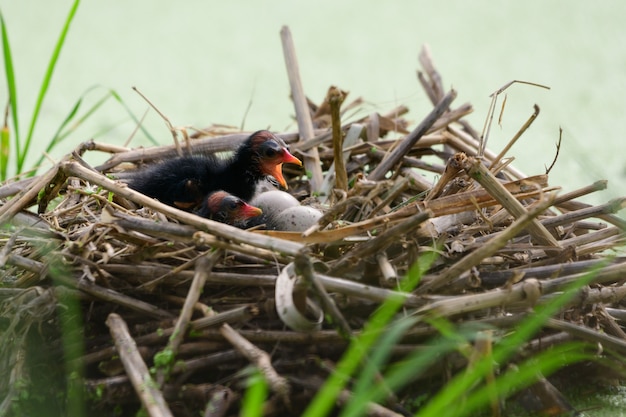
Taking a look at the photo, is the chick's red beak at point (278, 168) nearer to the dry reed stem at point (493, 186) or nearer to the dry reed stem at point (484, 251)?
the dry reed stem at point (493, 186)

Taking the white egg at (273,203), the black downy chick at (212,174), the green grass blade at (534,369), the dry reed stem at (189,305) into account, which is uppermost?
the black downy chick at (212,174)

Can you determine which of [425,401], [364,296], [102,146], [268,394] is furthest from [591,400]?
[102,146]

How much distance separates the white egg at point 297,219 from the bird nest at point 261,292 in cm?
19

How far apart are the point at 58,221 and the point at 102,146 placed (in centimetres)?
58

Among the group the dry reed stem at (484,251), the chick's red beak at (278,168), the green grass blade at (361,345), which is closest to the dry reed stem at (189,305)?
the green grass blade at (361,345)

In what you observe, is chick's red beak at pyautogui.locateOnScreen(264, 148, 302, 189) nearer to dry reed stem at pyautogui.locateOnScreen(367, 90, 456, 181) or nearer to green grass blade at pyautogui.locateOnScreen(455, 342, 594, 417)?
dry reed stem at pyautogui.locateOnScreen(367, 90, 456, 181)

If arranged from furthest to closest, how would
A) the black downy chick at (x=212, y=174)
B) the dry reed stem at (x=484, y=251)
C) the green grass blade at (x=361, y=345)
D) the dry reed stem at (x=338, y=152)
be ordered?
the black downy chick at (x=212, y=174) < the dry reed stem at (x=338, y=152) < the dry reed stem at (x=484, y=251) < the green grass blade at (x=361, y=345)

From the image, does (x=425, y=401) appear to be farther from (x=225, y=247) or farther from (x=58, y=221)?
(x=58, y=221)

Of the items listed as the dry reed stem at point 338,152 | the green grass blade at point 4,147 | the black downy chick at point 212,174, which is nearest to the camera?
the dry reed stem at point 338,152

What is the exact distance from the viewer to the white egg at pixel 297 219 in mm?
2111

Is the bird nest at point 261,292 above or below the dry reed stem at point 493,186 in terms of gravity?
below

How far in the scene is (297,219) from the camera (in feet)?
6.97

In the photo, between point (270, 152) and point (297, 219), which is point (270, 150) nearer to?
point (270, 152)

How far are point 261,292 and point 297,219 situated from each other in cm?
39
